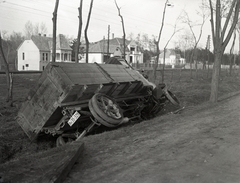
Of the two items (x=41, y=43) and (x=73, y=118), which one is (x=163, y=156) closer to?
(x=73, y=118)

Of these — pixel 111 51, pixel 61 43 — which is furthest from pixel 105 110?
pixel 111 51

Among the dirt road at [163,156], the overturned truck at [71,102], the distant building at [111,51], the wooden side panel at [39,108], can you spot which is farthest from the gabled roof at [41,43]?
the dirt road at [163,156]

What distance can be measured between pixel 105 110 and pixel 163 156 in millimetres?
3046

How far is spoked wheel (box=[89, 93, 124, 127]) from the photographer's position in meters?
7.64

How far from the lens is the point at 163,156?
5.40 meters

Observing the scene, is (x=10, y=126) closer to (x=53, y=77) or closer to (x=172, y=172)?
(x=53, y=77)

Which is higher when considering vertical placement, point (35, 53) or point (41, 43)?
point (41, 43)

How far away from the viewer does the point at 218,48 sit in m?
14.2

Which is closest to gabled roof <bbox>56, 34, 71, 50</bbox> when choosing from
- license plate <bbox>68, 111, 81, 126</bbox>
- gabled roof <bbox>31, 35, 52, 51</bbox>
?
gabled roof <bbox>31, 35, 52, 51</bbox>

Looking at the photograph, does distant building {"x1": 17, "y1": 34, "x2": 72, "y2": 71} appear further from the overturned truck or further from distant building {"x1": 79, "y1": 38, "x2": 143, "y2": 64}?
the overturned truck

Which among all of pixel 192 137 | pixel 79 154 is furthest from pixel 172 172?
pixel 192 137

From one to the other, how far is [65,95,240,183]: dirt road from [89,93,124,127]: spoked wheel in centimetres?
38

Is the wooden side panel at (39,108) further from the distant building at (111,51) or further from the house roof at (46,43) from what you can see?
the distant building at (111,51)

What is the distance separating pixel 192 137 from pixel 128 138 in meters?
1.51
